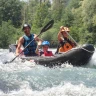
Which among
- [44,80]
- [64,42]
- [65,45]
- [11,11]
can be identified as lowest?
[11,11]

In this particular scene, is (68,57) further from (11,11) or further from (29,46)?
(11,11)

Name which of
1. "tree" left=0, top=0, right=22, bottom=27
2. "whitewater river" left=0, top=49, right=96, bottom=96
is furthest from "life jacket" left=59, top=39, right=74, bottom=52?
"tree" left=0, top=0, right=22, bottom=27

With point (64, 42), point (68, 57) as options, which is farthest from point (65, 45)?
Answer: point (68, 57)

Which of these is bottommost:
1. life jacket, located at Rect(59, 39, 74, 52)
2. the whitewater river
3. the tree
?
the tree

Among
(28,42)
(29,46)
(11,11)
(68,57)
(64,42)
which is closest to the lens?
(68,57)

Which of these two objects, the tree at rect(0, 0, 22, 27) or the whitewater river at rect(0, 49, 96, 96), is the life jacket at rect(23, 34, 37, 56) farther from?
the tree at rect(0, 0, 22, 27)

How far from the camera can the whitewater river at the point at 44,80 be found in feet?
22.2

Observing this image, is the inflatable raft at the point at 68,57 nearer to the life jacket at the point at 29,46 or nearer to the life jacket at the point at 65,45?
the life jacket at the point at 29,46

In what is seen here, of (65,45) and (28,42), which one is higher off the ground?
(28,42)

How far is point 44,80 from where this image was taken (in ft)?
26.4

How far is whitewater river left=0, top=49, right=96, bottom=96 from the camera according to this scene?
6.77m

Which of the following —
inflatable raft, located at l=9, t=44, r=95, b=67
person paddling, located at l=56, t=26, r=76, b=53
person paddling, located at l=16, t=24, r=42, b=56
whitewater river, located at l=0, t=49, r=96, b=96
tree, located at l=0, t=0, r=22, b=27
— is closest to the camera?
whitewater river, located at l=0, t=49, r=96, b=96

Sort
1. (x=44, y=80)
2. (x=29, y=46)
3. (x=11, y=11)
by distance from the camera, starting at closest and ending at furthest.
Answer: (x=44, y=80) < (x=29, y=46) < (x=11, y=11)

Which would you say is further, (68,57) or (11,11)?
(11,11)
